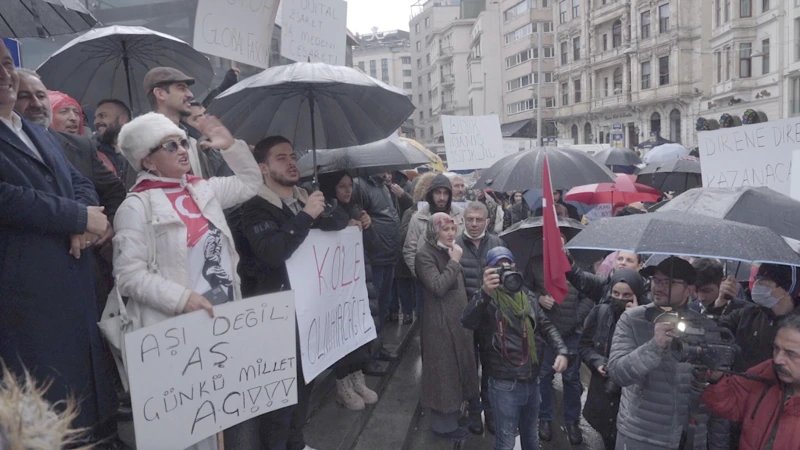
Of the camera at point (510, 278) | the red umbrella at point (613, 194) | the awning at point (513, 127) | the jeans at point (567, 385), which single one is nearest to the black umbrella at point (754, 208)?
the camera at point (510, 278)

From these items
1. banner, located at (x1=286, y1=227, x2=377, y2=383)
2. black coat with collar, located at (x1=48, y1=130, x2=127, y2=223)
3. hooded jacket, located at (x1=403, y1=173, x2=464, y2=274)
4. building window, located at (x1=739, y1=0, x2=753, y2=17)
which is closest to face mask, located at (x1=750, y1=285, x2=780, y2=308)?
banner, located at (x1=286, y1=227, x2=377, y2=383)

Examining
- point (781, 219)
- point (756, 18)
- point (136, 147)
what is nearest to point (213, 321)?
point (136, 147)

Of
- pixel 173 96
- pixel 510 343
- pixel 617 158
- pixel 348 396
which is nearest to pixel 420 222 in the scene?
pixel 348 396

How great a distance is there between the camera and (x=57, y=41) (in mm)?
6250

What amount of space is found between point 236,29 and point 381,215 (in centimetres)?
252

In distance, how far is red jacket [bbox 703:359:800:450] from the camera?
244 cm

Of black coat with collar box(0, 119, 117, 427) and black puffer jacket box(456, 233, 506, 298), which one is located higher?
black coat with collar box(0, 119, 117, 427)

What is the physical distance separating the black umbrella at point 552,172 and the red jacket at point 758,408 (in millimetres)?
2532

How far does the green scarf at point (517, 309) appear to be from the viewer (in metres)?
3.50

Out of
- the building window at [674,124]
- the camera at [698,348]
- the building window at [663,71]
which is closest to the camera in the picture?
the camera at [698,348]

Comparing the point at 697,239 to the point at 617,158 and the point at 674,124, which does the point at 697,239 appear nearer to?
the point at 617,158

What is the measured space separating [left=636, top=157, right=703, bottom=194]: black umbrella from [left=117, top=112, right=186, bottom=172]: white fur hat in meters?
7.39

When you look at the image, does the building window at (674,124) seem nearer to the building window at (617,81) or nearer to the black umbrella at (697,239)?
the building window at (617,81)

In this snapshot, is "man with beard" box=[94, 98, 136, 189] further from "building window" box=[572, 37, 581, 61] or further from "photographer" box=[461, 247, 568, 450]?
"building window" box=[572, 37, 581, 61]
